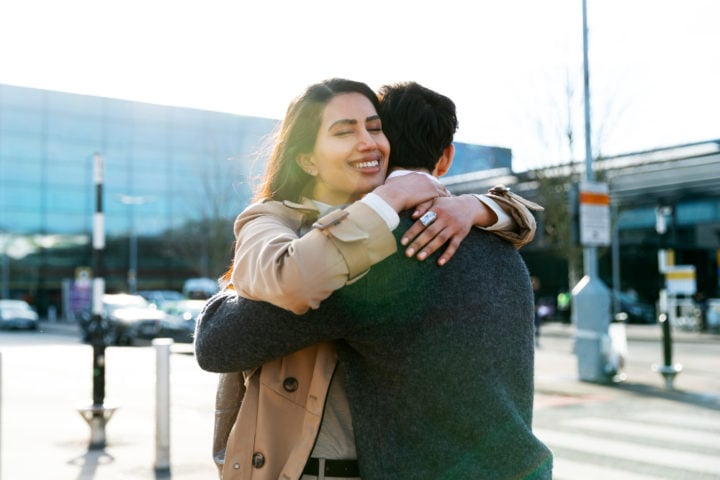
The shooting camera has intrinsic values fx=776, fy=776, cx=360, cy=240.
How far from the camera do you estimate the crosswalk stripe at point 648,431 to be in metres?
7.28

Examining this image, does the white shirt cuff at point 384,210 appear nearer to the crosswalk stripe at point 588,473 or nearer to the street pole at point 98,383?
the crosswalk stripe at point 588,473

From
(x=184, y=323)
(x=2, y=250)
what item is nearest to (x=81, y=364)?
(x=184, y=323)

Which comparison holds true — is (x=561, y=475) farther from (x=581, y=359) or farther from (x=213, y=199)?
(x=213, y=199)

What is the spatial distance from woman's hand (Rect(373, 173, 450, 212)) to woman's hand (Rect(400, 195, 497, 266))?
0.7 inches

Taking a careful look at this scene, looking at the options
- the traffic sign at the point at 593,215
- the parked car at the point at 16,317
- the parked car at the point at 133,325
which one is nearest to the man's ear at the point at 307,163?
the traffic sign at the point at 593,215

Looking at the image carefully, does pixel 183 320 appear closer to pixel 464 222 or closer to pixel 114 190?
pixel 464 222

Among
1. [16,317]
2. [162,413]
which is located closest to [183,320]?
[16,317]

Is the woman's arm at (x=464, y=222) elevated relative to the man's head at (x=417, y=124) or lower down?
lower down

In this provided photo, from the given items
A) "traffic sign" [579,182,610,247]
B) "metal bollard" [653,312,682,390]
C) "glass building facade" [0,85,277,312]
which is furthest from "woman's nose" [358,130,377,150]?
"glass building facade" [0,85,277,312]

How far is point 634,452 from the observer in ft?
22.1

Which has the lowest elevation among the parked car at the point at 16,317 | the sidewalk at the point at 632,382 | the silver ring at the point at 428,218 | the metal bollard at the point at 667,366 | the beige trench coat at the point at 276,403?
the parked car at the point at 16,317

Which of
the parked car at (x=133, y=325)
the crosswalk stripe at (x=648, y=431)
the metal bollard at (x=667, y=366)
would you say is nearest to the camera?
the crosswalk stripe at (x=648, y=431)

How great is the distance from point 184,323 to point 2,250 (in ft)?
81.1

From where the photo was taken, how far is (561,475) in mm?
5930
